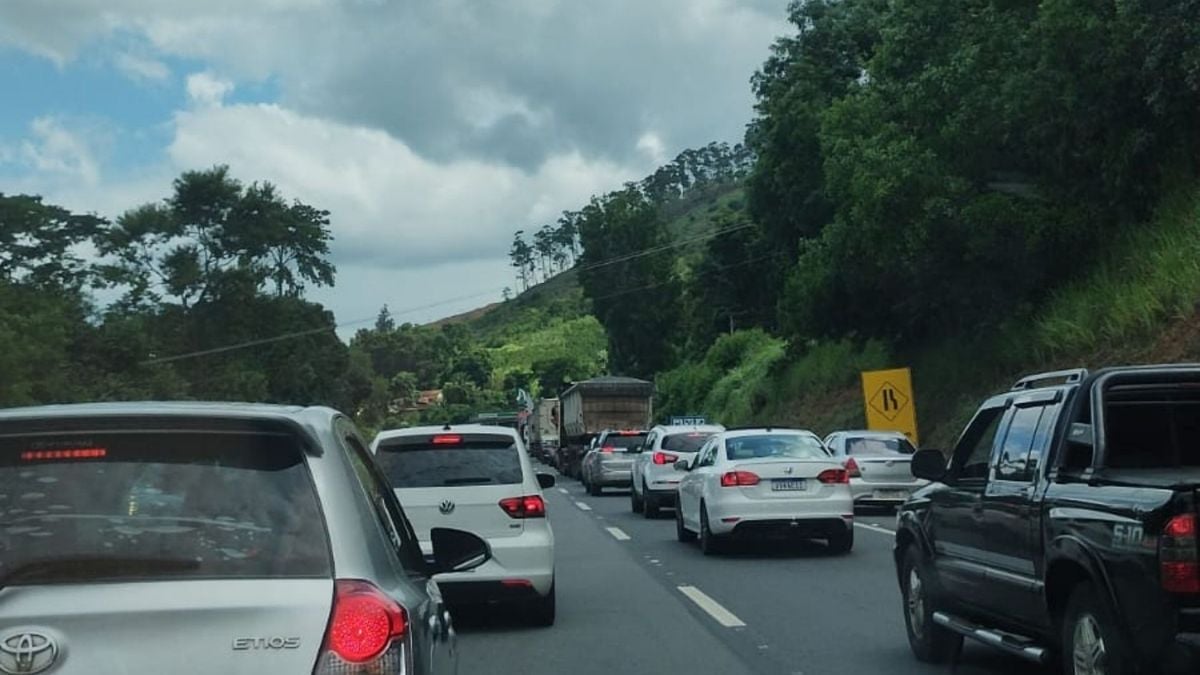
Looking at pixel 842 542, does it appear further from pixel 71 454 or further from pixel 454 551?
pixel 71 454

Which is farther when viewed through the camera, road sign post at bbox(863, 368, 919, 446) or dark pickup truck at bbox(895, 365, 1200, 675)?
road sign post at bbox(863, 368, 919, 446)

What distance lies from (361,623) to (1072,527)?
4430mm

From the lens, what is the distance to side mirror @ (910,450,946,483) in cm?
982

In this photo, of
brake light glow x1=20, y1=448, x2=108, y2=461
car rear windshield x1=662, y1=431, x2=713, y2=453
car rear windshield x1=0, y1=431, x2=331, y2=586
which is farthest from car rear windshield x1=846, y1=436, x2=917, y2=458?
brake light glow x1=20, y1=448, x2=108, y2=461

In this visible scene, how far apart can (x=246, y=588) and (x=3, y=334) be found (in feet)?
163

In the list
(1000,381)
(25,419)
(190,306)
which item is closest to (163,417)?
(25,419)

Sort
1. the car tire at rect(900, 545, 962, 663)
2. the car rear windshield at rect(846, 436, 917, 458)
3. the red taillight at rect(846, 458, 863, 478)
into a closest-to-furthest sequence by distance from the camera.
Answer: the car tire at rect(900, 545, 962, 663)
the red taillight at rect(846, 458, 863, 478)
the car rear windshield at rect(846, 436, 917, 458)

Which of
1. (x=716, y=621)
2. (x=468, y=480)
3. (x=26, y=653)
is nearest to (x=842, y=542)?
(x=716, y=621)

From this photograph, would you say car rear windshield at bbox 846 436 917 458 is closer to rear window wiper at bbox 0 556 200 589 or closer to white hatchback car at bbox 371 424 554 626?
white hatchback car at bbox 371 424 554 626

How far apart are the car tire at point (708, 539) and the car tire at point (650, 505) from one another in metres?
8.05

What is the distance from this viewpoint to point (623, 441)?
3825cm

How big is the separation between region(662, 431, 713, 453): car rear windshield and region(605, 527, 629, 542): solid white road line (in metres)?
2.69

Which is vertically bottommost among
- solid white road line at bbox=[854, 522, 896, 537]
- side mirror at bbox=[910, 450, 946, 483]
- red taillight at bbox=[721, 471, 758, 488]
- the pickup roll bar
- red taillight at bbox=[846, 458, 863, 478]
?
solid white road line at bbox=[854, 522, 896, 537]

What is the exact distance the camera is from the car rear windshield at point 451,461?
1271 cm
